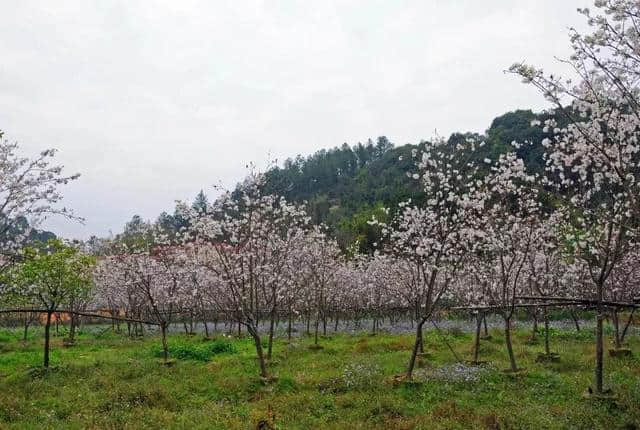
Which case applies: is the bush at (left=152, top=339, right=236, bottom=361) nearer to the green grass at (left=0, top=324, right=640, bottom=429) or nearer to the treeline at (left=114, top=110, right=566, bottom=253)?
the green grass at (left=0, top=324, right=640, bottom=429)

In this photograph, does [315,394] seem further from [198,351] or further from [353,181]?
[353,181]

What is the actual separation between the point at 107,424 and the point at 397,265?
24.9 m

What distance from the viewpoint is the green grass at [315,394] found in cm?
1239

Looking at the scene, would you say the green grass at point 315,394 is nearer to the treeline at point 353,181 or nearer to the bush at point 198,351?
the bush at point 198,351

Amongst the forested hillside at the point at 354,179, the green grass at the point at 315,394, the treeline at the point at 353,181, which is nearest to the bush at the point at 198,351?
the green grass at the point at 315,394

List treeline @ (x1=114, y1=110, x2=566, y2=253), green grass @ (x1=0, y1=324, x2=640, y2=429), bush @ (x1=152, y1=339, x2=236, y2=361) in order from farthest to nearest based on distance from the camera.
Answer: treeline @ (x1=114, y1=110, x2=566, y2=253) → bush @ (x1=152, y1=339, x2=236, y2=361) → green grass @ (x1=0, y1=324, x2=640, y2=429)

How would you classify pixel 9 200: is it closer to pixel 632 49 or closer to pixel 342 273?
pixel 632 49

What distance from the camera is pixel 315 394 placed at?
15359 millimetres

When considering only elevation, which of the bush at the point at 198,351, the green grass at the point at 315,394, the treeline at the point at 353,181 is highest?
the treeline at the point at 353,181

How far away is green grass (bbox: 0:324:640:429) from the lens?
12391 mm

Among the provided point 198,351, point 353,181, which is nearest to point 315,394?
point 198,351

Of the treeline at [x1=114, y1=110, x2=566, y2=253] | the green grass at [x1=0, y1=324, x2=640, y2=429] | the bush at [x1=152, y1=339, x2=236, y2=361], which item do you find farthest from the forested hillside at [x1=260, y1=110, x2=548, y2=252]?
the green grass at [x1=0, y1=324, x2=640, y2=429]

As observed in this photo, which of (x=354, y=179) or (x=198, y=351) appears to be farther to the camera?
(x=354, y=179)

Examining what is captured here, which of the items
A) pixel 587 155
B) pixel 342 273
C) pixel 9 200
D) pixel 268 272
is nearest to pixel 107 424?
pixel 9 200
